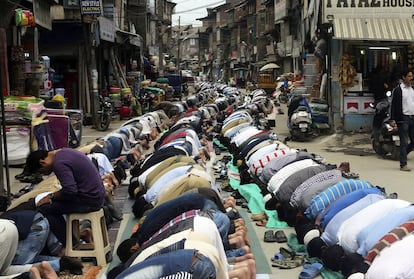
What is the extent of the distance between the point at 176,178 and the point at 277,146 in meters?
2.72

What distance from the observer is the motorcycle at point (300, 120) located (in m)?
15.4

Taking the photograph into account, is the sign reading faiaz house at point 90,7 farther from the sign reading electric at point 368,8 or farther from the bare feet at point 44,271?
the bare feet at point 44,271

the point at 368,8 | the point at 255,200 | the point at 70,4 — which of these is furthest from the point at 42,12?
the point at 255,200

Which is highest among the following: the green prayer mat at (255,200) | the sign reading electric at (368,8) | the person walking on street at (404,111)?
the sign reading electric at (368,8)

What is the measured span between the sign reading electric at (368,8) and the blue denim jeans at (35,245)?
36.5 feet

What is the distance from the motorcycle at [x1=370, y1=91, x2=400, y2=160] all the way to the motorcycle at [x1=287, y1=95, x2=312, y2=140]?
114 inches

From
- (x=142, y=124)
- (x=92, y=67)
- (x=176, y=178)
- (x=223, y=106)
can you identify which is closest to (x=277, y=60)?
(x=223, y=106)

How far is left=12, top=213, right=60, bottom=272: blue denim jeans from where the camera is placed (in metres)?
5.22

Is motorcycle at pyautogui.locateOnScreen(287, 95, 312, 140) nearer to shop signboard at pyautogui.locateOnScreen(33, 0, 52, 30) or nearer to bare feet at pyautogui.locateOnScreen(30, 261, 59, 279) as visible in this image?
shop signboard at pyautogui.locateOnScreen(33, 0, 52, 30)

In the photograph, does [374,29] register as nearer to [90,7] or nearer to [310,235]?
[90,7]

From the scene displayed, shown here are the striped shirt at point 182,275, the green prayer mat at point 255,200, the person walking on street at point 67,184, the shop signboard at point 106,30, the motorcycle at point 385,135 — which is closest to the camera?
the striped shirt at point 182,275

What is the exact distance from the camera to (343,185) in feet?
20.2

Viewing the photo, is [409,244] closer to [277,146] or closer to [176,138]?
[277,146]

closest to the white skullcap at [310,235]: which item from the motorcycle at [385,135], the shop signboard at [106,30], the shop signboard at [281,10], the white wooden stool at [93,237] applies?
the white wooden stool at [93,237]
